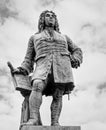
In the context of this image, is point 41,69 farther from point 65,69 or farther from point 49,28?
point 49,28

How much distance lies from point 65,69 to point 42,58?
690mm

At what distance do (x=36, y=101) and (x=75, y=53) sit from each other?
6.89 ft

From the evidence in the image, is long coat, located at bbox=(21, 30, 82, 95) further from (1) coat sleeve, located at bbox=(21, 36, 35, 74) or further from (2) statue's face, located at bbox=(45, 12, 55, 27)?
(2) statue's face, located at bbox=(45, 12, 55, 27)

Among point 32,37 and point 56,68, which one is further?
point 32,37

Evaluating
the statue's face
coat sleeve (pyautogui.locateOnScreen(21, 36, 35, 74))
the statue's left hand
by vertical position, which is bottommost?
the statue's left hand

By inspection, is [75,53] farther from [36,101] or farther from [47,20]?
A: [36,101]

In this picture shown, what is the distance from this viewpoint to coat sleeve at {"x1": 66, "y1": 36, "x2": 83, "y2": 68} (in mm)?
10055

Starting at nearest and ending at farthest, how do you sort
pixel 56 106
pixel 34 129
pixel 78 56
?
1. pixel 34 129
2. pixel 56 106
3. pixel 78 56

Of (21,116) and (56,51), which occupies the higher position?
(56,51)

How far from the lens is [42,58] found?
9.60m

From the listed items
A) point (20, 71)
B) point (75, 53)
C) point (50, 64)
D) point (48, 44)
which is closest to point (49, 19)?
point (48, 44)

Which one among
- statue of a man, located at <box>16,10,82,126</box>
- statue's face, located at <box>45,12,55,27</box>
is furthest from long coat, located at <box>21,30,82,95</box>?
statue's face, located at <box>45,12,55,27</box>

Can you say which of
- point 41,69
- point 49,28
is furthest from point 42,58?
point 49,28

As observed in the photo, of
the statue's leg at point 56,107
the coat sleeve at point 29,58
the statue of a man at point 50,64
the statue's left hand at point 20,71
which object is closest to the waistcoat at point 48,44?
the statue of a man at point 50,64
